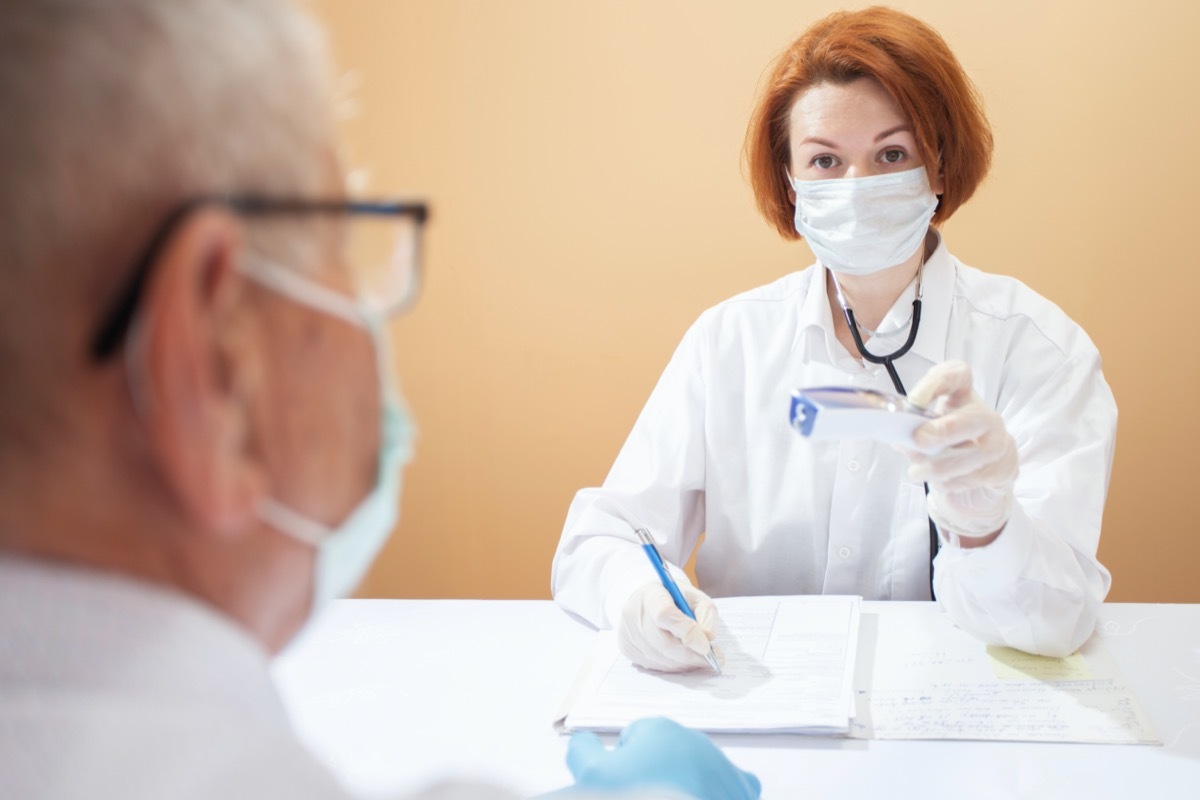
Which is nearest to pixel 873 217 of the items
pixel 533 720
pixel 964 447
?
pixel 964 447

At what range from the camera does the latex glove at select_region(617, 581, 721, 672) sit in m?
1.13

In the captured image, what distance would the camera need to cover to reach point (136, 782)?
0.39 m

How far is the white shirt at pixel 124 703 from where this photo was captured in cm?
38

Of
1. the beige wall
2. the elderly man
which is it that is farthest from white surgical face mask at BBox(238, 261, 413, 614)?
the beige wall

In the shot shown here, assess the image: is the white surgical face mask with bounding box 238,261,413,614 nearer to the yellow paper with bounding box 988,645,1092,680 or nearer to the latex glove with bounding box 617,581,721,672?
the latex glove with bounding box 617,581,721,672

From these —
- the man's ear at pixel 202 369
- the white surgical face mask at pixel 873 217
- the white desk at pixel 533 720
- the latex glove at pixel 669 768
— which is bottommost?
the white desk at pixel 533 720

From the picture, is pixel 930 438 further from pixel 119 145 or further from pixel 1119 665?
pixel 119 145

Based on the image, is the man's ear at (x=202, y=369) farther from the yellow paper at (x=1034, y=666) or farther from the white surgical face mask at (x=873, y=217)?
the white surgical face mask at (x=873, y=217)

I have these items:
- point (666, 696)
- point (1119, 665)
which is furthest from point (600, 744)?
point (1119, 665)

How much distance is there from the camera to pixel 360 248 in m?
0.55

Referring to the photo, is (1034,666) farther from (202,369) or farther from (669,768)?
(202,369)

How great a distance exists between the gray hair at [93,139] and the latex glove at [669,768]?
0.55m

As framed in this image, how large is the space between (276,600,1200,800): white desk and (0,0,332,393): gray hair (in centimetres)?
46

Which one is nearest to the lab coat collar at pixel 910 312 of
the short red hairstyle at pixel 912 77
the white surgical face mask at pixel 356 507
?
the short red hairstyle at pixel 912 77
